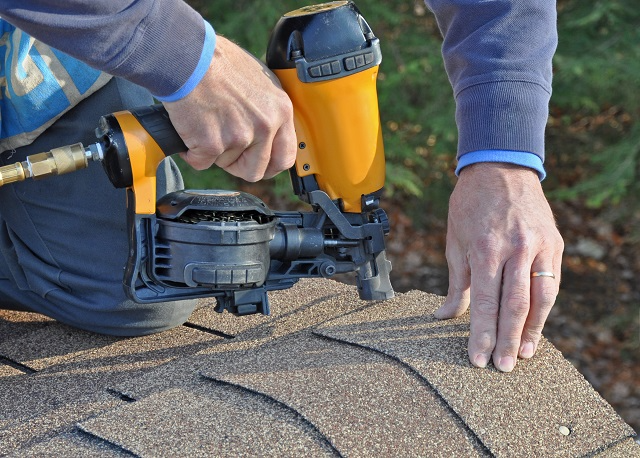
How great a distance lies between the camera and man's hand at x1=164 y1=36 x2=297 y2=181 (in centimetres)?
186

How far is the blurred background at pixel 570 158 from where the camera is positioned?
465cm

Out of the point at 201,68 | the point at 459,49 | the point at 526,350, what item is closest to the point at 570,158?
the point at 459,49

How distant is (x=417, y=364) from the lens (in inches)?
74.3

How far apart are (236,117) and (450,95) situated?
327 centimetres

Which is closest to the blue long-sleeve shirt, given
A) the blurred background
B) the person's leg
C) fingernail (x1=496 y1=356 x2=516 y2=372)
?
fingernail (x1=496 y1=356 x2=516 y2=372)

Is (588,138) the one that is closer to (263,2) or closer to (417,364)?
(263,2)

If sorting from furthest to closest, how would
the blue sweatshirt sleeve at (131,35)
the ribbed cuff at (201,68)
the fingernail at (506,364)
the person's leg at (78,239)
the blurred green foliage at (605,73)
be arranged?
the blurred green foliage at (605,73) → the person's leg at (78,239) → the fingernail at (506,364) → the ribbed cuff at (201,68) → the blue sweatshirt sleeve at (131,35)

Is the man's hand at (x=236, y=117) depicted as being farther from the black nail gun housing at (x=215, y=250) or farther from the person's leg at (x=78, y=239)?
the person's leg at (x=78, y=239)

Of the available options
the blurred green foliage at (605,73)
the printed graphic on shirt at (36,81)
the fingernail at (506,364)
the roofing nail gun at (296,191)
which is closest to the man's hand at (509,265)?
the fingernail at (506,364)

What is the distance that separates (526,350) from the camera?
6.42ft

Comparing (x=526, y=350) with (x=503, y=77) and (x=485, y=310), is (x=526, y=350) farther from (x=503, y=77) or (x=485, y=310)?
(x=503, y=77)

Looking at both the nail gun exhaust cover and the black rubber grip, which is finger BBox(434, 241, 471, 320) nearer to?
the nail gun exhaust cover

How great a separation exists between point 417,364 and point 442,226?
4.45 meters

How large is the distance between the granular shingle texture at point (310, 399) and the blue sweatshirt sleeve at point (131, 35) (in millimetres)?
692
